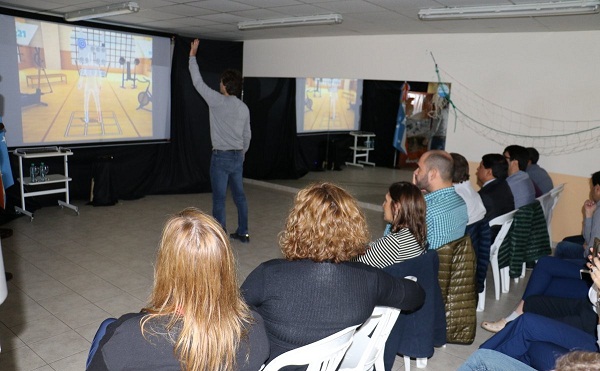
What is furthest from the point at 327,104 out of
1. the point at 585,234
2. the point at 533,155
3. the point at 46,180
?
the point at 585,234

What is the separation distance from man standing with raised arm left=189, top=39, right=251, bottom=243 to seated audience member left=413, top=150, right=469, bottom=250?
2216 mm

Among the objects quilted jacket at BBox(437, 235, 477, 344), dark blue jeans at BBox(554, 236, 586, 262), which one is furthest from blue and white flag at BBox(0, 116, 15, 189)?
dark blue jeans at BBox(554, 236, 586, 262)

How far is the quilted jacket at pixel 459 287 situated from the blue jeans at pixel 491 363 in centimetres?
68

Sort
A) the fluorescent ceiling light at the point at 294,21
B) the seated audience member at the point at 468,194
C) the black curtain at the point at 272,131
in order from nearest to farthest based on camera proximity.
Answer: the seated audience member at the point at 468,194 < the fluorescent ceiling light at the point at 294,21 < the black curtain at the point at 272,131

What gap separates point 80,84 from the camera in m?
6.13

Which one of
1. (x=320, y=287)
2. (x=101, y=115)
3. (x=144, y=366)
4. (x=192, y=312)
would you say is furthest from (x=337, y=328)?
(x=101, y=115)

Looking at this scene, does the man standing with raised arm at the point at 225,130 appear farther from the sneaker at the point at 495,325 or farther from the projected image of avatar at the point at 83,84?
the sneaker at the point at 495,325

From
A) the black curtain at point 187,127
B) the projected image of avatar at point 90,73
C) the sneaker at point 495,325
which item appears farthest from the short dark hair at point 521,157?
the projected image of avatar at point 90,73

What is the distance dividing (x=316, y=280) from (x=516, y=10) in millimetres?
3479

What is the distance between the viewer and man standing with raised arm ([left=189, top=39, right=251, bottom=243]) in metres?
4.61

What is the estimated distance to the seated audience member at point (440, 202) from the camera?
274 cm

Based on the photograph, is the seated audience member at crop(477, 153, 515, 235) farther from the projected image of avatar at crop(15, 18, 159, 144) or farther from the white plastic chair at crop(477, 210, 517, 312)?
the projected image of avatar at crop(15, 18, 159, 144)

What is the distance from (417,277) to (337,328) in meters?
0.82

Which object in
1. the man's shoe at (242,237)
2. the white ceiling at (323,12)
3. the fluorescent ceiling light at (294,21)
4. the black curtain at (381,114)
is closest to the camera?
the white ceiling at (323,12)
